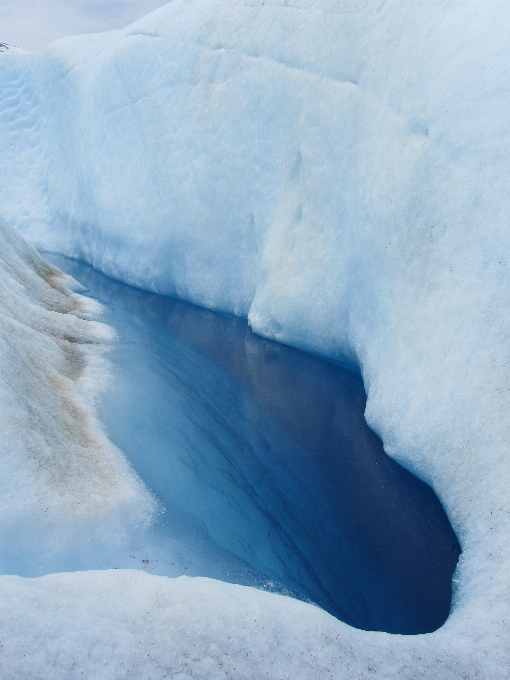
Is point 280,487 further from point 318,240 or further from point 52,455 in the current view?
point 318,240

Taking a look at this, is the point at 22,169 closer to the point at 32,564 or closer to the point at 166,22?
the point at 166,22

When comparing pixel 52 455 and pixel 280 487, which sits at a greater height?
pixel 52 455

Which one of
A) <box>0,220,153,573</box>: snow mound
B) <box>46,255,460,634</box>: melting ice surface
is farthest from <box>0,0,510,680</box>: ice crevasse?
<box>46,255,460,634</box>: melting ice surface

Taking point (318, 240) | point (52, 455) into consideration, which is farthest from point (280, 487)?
point (318, 240)

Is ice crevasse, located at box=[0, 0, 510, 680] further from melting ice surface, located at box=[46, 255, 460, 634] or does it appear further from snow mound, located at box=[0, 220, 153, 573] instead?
melting ice surface, located at box=[46, 255, 460, 634]

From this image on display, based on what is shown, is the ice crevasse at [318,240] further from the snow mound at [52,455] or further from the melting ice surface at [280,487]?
the melting ice surface at [280,487]

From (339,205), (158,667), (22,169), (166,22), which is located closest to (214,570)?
(158,667)

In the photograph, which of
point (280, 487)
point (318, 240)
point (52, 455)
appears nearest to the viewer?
point (52, 455)
